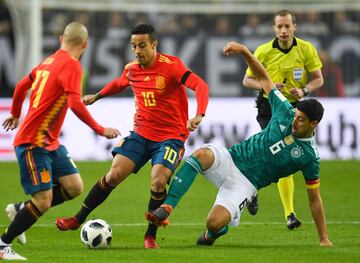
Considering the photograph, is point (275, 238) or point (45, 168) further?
point (275, 238)

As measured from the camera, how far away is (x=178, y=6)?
2514 centimetres

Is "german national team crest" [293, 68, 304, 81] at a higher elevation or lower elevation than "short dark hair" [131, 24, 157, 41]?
lower

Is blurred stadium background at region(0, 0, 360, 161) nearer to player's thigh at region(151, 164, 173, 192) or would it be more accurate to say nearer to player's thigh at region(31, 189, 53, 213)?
player's thigh at region(151, 164, 173, 192)

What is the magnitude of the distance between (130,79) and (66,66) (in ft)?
5.89

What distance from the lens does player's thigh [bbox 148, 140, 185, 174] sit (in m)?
9.98

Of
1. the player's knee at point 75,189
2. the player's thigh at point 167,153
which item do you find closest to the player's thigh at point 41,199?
the player's knee at point 75,189

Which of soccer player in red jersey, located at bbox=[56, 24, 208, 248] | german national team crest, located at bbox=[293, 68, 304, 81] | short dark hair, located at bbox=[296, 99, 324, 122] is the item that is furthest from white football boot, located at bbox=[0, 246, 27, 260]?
german national team crest, located at bbox=[293, 68, 304, 81]

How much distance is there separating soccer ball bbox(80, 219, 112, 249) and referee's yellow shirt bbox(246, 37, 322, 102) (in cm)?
323

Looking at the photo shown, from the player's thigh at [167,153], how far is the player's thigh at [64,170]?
0.97 metres

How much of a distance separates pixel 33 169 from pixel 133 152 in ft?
4.99

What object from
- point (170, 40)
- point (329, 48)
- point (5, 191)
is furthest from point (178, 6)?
point (5, 191)

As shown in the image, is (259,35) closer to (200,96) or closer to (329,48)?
(329,48)

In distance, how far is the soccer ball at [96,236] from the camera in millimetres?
9633

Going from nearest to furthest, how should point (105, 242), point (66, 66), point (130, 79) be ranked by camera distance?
1. point (66, 66)
2. point (105, 242)
3. point (130, 79)
